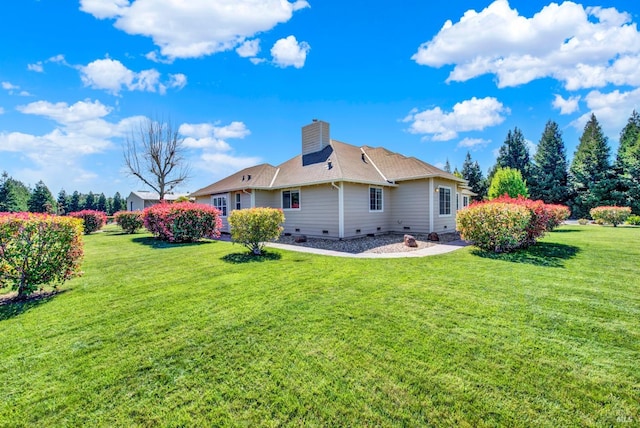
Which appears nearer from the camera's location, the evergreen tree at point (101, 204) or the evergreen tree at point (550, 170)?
the evergreen tree at point (550, 170)

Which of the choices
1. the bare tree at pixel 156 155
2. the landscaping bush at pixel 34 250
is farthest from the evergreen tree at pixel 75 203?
the landscaping bush at pixel 34 250

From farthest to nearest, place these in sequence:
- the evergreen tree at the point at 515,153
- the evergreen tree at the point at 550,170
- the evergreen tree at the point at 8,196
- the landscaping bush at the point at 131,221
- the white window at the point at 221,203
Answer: the evergreen tree at the point at 515,153, the evergreen tree at the point at 8,196, the evergreen tree at the point at 550,170, the landscaping bush at the point at 131,221, the white window at the point at 221,203

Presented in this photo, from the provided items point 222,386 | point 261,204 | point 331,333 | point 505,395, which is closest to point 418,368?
point 505,395

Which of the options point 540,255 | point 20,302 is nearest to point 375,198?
point 540,255

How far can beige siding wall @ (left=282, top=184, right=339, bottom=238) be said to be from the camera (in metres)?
12.5

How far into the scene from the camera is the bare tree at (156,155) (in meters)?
24.3

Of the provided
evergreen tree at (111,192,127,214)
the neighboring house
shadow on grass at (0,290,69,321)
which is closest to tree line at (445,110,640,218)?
shadow on grass at (0,290,69,321)

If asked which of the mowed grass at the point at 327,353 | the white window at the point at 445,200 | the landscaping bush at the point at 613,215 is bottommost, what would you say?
the mowed grass at the point at 327,353

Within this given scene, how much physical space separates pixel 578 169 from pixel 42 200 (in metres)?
71.3

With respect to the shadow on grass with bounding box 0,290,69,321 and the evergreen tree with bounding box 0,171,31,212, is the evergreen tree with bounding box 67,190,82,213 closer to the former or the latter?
the evergreen tree with bounding box 0,171,31,212

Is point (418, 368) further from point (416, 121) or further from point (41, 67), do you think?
point (416, 121)

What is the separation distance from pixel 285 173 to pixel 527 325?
1371cm

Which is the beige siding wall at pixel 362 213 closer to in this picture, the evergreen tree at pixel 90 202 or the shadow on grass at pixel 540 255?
the shadow on grass at pixel 540 255

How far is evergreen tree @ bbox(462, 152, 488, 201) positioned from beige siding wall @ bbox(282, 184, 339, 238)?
28246 mm
